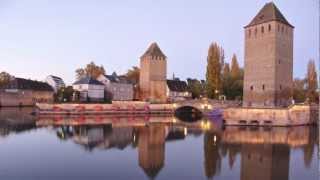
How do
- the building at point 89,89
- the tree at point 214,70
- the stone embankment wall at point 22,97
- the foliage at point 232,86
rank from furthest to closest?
the building at point 89,89 < the stone embankment wall at point 22,97 < the foliage at point 232,86 < the tree at point 214,70

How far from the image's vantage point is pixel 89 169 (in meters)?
11.6

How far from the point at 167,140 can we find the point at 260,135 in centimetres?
569

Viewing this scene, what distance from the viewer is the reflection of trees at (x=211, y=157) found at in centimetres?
1160

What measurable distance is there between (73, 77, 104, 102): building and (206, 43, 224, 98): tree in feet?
63.3

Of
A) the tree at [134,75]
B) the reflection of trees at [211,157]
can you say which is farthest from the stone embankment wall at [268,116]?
the tree at [134,75]

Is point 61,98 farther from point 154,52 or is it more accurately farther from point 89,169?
point 89,169

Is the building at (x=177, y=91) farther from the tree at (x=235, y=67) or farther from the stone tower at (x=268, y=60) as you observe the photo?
the stone tower at (x=268, y=60)

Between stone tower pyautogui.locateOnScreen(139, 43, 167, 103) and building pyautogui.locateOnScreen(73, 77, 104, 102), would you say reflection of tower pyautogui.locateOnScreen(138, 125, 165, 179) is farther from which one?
building pyautogui.locateOnScreen(73, 77, 104, 102)

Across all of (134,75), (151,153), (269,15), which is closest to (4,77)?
(134,75)

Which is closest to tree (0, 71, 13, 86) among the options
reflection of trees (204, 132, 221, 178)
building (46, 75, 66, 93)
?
building (46, 75, 66, 93)

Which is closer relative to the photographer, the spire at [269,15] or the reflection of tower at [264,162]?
the reflection of tower at [264,162]

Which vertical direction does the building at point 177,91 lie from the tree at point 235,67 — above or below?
below

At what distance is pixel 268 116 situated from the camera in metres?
26.5

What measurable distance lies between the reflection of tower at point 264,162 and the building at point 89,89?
130 feet
